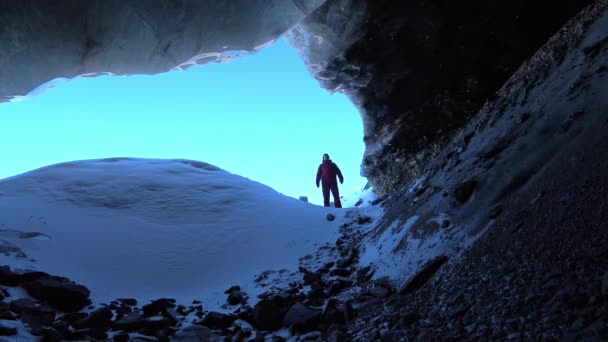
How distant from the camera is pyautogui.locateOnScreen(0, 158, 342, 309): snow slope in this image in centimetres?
457

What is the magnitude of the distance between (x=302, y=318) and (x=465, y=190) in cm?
184

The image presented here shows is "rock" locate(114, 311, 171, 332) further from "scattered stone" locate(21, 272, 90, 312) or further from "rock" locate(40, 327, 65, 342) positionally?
"scattered stone" locate(21, 272, 90, 312)

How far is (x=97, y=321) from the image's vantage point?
10.9 feet

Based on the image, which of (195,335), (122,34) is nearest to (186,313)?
(195,335)

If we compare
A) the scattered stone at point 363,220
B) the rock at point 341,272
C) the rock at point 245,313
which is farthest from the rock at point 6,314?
the scattered stone at point 363,220

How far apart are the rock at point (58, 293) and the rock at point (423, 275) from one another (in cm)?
295

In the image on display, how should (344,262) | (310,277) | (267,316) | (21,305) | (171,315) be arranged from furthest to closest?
(344,262)
(310,277)
(171,315)
(267,316)
(21,305)

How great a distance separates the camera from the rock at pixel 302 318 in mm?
3195

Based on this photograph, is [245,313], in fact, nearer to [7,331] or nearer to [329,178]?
[7,331]

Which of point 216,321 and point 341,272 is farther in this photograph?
point 341,272

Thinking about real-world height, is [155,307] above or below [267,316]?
above

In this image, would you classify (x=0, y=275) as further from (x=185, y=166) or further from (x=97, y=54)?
(x=185, y=166)

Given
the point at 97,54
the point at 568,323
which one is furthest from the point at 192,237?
the point at 568,323

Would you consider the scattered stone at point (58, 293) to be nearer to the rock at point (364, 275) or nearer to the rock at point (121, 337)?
the rock at point (121, 337)
